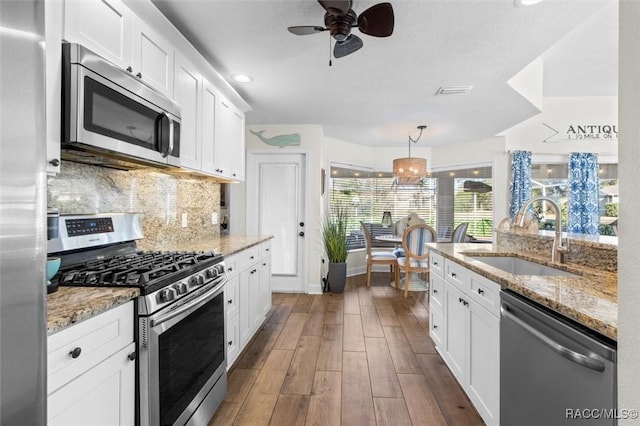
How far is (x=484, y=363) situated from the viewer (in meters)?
1.68

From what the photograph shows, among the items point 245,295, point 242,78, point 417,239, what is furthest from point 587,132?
point 245,295

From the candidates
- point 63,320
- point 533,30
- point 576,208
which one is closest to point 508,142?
point 576,208

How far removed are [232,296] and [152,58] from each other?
1676mm

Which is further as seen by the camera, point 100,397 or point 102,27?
point 102,27

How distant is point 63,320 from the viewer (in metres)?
0.89

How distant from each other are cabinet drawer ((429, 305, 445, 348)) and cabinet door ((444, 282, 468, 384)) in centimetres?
12

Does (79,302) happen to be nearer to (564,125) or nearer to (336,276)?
(336,276)

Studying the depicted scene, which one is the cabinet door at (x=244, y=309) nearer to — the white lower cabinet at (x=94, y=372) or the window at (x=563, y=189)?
the white lower cabinet at (x=94, y=372)

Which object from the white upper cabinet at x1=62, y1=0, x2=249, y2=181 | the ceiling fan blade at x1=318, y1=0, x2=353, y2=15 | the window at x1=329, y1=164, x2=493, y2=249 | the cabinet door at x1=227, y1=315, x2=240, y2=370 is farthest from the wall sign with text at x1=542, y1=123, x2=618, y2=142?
the cabinet door at x1=227, y1=315, x2=240, y2=370

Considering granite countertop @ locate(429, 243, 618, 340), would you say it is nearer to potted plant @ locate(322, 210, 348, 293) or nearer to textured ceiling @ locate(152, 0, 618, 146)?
textured ceiling @ locate(152, 0, 618, 146)

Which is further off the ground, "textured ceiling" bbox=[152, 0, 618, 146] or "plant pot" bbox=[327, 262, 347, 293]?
"textured ceiling" bbox=[152, 0, 618, 146]

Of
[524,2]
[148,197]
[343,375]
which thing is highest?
[524,2]

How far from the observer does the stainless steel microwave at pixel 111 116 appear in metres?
1.24

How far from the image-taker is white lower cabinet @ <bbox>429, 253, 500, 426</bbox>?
156cm
